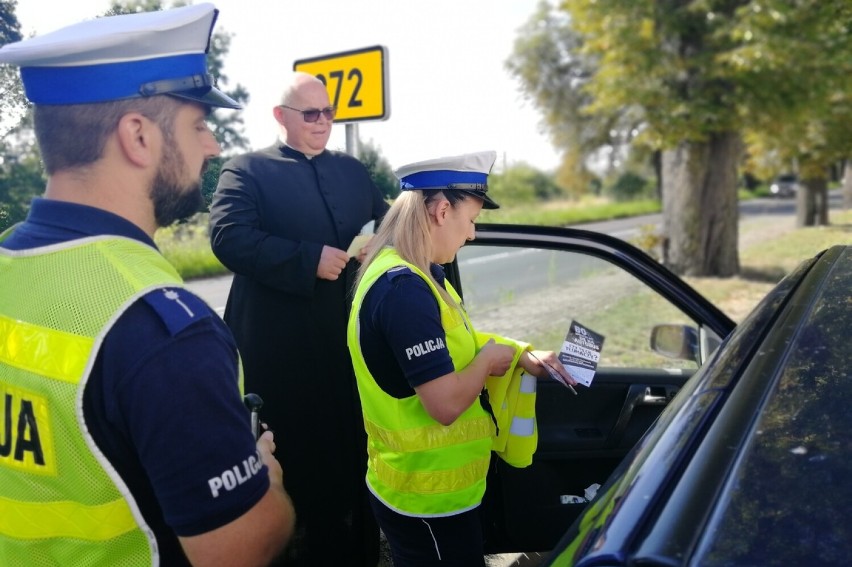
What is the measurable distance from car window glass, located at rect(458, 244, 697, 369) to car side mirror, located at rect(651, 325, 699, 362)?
3.19 meters

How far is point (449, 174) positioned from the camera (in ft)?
6.53

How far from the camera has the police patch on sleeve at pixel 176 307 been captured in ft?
3.45

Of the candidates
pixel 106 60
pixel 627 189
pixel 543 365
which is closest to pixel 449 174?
pixel 543 365

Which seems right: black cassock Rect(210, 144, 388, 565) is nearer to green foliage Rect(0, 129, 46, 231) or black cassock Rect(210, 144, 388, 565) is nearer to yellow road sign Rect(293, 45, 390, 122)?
green foliage Rect(0, 129, 46, 231)

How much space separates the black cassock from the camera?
98.3 inches

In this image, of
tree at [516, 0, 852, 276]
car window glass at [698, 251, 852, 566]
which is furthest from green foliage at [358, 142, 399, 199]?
tree at [516, 0, 852, 276]

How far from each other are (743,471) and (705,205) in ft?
38.2

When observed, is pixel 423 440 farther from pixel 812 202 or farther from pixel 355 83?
pixel 812 202

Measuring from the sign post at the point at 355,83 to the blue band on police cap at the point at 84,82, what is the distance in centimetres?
281

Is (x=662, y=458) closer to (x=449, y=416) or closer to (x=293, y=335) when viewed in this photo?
(x=449, y=416)

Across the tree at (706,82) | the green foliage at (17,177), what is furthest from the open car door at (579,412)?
the tree at (706,82)

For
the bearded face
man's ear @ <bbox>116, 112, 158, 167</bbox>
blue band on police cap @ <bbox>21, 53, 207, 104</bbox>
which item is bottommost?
the bearded face

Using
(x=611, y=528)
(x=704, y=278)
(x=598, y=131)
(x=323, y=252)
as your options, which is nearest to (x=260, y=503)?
(x=611, y=528)

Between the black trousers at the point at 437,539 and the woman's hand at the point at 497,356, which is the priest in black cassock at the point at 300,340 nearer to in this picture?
the black trousers at the point at 437,539
